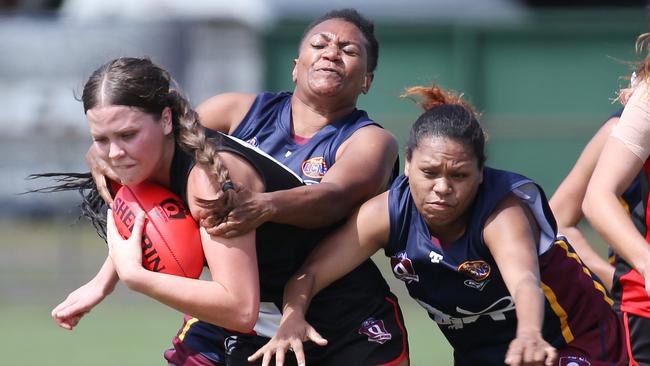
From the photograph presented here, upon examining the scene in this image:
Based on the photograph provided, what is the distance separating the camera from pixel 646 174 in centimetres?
434

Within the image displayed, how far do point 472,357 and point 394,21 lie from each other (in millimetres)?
9409

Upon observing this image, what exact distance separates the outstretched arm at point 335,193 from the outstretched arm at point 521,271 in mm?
571

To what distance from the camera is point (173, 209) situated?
3953mm

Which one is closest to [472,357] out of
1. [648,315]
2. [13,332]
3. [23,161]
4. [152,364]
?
[648,315]

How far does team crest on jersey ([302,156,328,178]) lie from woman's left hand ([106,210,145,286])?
80 cm

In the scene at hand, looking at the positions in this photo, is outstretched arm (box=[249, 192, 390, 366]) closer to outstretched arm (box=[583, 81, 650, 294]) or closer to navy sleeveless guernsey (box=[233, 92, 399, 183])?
navy sleeveless guernsey (box=[233, 92, 399, 183])

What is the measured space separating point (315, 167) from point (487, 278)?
86 cm

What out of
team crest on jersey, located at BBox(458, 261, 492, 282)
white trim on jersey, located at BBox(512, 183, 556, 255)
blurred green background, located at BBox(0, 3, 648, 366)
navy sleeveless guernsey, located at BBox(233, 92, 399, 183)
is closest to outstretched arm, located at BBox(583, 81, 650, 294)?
white trim on jersey, located at BBox(512, 183, 556, 255)

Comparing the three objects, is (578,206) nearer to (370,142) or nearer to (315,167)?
(370,142)

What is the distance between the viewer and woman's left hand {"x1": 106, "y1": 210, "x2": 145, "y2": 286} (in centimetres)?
383

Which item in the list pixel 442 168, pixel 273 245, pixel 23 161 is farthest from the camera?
pixel 23 161

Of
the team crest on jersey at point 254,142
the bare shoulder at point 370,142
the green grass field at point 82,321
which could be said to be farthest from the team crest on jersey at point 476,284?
the green grass field at point 82,321

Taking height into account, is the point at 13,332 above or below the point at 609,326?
below

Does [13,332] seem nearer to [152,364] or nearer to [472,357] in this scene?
[152,364]
